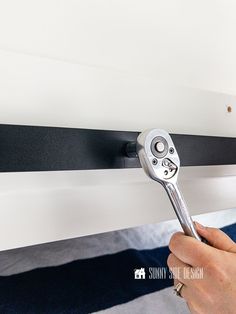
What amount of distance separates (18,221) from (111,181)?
0.13 m

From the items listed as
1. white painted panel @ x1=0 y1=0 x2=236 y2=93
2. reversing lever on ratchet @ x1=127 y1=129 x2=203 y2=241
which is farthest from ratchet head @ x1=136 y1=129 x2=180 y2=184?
white painted panel @ x1=0 y1=0 x2=236 y2=93

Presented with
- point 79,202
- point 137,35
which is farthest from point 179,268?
point 137,35

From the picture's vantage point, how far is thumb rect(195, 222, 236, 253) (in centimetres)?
31

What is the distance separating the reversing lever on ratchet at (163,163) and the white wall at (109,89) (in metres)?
0.08

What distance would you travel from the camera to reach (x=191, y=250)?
0.97 ft

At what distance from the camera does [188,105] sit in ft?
1.47

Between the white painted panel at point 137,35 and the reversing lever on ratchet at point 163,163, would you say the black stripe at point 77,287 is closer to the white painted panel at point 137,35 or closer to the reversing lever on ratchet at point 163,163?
the reversing lever on ratchet at point 163,163

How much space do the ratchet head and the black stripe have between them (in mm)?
196

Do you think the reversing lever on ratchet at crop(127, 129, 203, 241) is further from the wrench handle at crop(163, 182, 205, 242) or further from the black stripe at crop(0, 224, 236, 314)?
the black stripe at crop(0, 224, 236, 314)

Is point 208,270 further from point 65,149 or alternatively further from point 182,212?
point 65,149

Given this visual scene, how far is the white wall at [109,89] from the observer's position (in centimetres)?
32

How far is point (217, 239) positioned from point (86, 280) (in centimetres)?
20

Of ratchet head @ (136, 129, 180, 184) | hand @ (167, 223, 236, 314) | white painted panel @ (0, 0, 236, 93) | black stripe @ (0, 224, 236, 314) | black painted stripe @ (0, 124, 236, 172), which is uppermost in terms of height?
white painted panel @ (0, 0, 236, 93)

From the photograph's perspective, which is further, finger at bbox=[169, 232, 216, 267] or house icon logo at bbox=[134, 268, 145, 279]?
house icon logo at bbox=[134, 268, 145, 279]
